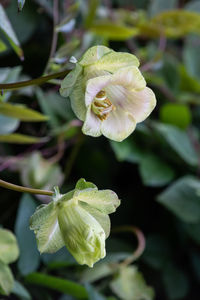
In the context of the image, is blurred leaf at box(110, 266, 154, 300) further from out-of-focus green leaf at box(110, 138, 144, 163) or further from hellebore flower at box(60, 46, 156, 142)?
hellebore flower at box(60, 46, 156, 142)

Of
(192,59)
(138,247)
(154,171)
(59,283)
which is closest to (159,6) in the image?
(192,59)

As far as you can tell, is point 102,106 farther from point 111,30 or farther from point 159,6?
point 159,6

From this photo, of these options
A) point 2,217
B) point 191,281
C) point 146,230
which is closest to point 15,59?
point 2,217

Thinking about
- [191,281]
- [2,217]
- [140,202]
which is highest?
[2,217]

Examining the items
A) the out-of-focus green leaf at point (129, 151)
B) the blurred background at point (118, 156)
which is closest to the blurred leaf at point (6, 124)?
the blurred background at point (118, 156)

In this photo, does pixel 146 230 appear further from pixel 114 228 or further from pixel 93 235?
pixel 93 235

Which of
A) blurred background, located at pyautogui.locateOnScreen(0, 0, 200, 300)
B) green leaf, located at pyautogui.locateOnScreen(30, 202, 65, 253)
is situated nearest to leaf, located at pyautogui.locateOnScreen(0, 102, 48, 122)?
blurred background, located at pyautogui.locateOnScreen(0, 0, 200, 300)

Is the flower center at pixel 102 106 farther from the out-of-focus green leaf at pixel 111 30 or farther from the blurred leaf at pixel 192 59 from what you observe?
the blurred leaf at pixel 192 59
